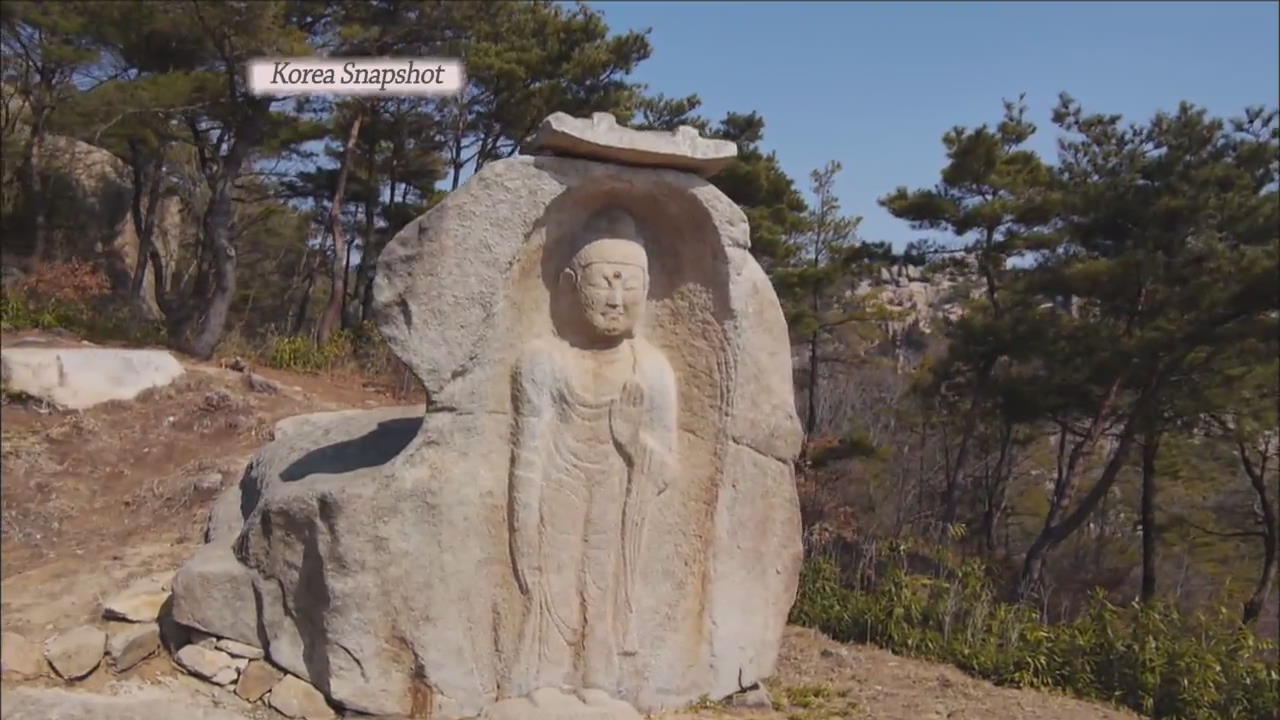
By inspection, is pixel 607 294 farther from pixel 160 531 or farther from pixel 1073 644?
pixel 160 531

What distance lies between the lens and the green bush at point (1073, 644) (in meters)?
6.02

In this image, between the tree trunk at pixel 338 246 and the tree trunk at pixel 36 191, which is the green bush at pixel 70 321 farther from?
the tree trunk at pixel 338 246

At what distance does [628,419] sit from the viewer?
471 centimetres

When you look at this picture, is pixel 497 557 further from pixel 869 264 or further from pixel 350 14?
pixel 350 14

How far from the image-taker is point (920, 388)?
42.8 ft

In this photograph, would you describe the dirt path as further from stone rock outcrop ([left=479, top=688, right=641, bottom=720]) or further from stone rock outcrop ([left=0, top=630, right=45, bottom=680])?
stone rock outcrop ([left=479, top=688, right=641, bottom=720])

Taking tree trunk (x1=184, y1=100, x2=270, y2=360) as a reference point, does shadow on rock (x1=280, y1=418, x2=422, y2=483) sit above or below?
below

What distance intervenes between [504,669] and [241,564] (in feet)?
4.28

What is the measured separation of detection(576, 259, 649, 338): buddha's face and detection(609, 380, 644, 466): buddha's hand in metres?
0.28

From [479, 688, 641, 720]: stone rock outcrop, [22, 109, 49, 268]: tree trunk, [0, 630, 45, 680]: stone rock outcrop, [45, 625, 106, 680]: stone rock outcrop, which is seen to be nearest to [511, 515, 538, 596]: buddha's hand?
[479, 688, 641, 720]: stone rock outcrop

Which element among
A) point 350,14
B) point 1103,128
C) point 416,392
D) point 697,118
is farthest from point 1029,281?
point 350,14

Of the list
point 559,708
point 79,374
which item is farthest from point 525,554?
point 79,374

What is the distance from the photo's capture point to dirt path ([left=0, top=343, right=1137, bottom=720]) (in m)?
5.33

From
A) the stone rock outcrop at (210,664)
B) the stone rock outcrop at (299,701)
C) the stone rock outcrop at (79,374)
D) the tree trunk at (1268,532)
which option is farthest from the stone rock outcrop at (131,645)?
the tree trunk at (1268,532)
